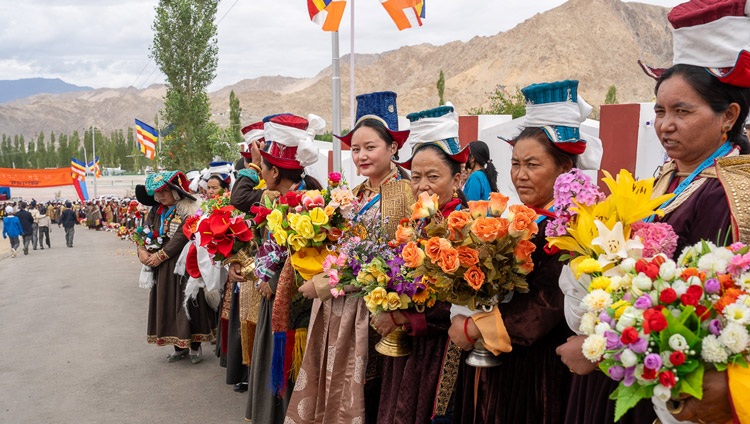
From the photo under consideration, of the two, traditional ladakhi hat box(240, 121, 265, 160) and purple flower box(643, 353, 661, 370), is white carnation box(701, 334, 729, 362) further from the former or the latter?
traditional ladakhi hat box(240, 121, 265, 160)

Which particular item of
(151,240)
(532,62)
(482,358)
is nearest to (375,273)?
(482,358)

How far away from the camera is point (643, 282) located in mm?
1588

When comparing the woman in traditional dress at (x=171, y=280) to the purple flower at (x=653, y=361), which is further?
the woman in traditional dress at (x=171, y=280)

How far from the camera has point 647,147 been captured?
638 cm

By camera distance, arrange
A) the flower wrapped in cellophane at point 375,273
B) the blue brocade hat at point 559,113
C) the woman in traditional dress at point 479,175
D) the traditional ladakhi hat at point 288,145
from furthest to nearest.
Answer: the woman in traditional dress at point 479,175, the traditional ladakhi hat at point 288,145, the flower wrapped in cellophane at point 375,273, the blue brocade hat at point 559,113

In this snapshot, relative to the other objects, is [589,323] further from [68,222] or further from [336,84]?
[68,222]

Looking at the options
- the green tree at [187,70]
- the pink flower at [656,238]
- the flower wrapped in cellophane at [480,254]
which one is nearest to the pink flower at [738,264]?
the pink flower at [656,238]

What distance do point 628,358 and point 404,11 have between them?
254 inches

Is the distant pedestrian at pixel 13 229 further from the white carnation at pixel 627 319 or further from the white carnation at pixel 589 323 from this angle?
the white carnation at pixel 627 319

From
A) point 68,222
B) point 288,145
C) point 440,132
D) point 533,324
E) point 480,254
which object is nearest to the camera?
point 480,254

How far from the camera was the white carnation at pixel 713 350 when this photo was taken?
59.0 inches

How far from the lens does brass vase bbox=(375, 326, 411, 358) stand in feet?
9.98

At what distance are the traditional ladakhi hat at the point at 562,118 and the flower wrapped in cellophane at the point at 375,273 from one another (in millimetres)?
897

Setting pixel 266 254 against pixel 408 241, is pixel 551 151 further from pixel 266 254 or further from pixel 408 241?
pixel 266 254
